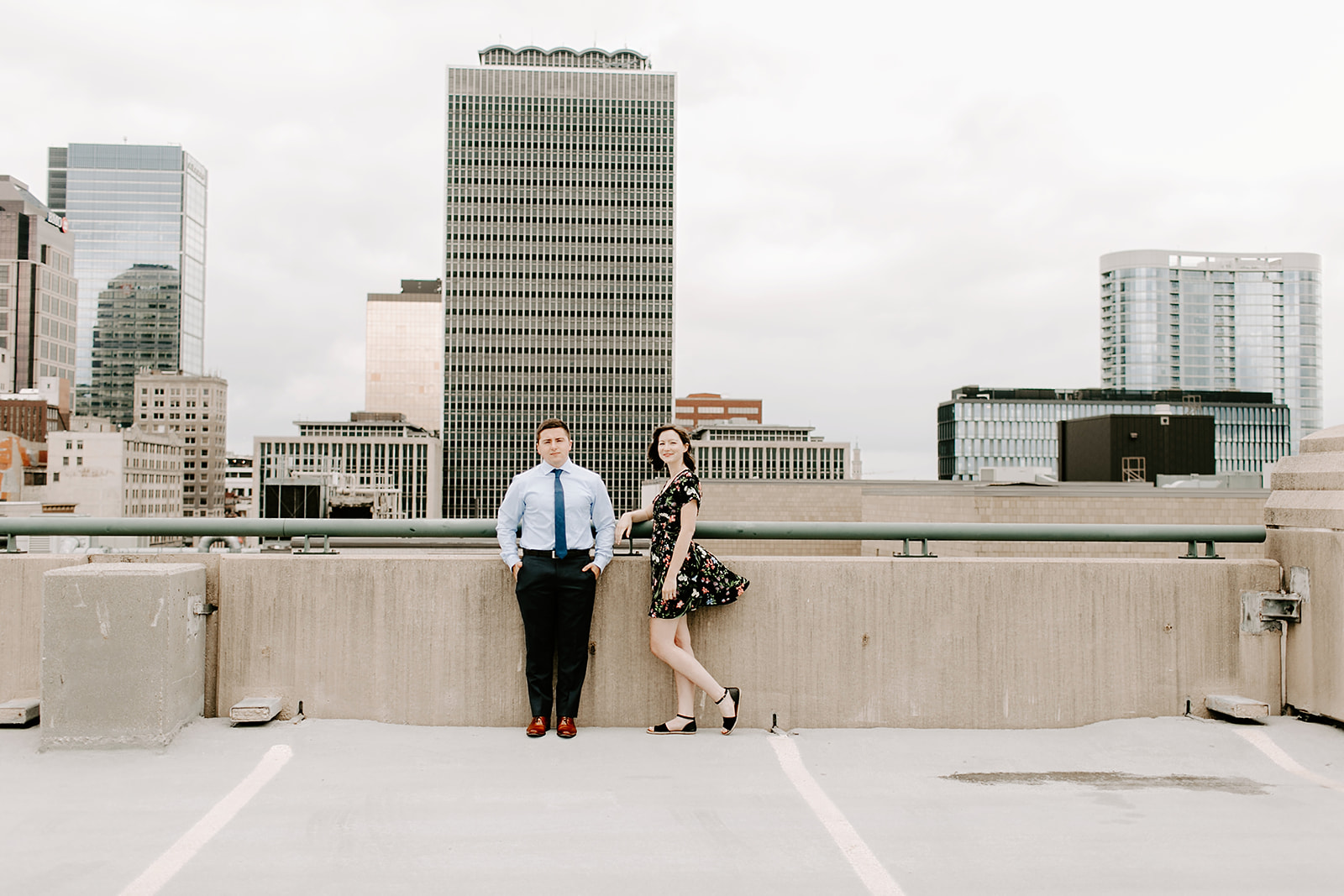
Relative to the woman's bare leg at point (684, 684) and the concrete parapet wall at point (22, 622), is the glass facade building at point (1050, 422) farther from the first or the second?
the concrete parapet wall at point (22, 622)

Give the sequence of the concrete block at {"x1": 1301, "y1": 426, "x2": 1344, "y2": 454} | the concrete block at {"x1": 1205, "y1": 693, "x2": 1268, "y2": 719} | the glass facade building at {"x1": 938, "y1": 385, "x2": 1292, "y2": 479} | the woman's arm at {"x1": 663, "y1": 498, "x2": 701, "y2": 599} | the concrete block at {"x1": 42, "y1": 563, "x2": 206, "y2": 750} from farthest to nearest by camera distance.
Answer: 1. the glass facade building at {"x1": 938, "y1": 385, "x2": 1292, "y2": 479}
2. the concrete block at {"x1": 1301, "y1": 426, "x2": 1344, "y2": 454}
3. the concrete block at {"x1": 1205, "y1": 693, "x2": 1268, "y2": 719}
4. the woman's arm at {"x1": 663, "y1": 498, "x2": 701, "y2": 599}
5. the concrete block at {"x1": 42, "y1": 563, "x2": 206, "y2": 750}

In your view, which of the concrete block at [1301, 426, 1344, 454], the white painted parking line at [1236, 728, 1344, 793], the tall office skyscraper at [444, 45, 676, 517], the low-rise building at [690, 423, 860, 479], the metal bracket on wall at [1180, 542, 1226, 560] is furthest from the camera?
the low-rise building at [690, 423, 860, 479]

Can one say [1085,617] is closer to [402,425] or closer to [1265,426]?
[1265,426]

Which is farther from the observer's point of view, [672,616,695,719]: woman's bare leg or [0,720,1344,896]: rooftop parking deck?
[672,616,695,719]: woman's bare leg

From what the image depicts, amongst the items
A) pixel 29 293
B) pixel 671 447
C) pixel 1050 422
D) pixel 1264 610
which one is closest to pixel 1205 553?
pixel 1264 610

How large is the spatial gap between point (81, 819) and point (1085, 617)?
211 inches

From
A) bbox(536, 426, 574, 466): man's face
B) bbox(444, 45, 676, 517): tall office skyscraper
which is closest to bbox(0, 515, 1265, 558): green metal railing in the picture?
bbox(536, 426, 574, 466): man's face

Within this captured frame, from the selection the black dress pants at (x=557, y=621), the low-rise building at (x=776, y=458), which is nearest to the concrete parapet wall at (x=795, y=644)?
the black dress pants at (x=557, y=621)

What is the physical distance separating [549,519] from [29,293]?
20791 centimetres

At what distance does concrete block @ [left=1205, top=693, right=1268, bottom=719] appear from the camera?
218 inches

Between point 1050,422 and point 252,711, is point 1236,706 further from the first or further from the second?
point 1050,422

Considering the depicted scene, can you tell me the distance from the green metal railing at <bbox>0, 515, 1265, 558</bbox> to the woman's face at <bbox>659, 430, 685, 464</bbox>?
0.43 meters

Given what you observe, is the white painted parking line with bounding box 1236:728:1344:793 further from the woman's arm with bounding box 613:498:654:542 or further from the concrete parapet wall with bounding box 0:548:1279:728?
the woman's arm with bounding box 613:498:654:542

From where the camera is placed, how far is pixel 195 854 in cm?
377
